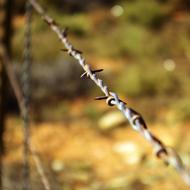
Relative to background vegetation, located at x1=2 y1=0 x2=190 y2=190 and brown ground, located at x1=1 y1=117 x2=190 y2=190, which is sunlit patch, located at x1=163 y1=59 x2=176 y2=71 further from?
brown ground, located at x1=1 y1=117 x2=190 y2=190

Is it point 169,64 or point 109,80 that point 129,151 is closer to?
point 109,80

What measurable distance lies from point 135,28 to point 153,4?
927 mm

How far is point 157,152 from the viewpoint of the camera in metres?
0.57

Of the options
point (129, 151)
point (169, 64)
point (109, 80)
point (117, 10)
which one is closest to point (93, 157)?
point (129, 151)

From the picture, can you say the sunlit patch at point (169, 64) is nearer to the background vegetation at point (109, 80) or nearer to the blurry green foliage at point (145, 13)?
the background vegetation at point (109, 80)

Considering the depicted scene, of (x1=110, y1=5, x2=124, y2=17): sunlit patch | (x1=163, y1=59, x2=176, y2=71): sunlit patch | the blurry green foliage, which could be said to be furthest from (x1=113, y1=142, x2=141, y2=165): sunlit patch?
(x1=110, y1=5, x2=124, y2=17): sunlit patch

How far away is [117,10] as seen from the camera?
27.2ft

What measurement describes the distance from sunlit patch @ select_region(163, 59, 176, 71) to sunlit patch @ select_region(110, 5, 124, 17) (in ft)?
5.47

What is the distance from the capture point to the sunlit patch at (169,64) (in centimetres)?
652

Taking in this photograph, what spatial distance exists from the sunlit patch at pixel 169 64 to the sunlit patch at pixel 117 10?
5.47 ft

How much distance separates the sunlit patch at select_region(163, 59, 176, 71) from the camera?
21.4 ft

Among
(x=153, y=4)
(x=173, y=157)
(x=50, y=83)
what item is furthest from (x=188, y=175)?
(x=153, y=4)

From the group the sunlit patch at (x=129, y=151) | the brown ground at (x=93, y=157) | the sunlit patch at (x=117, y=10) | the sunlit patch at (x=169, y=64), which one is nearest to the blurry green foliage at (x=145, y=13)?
Result: the sunlit patch at (x=117, y=10)

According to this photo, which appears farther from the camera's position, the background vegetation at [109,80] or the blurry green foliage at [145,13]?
the blurry green foliage at [145,13]
